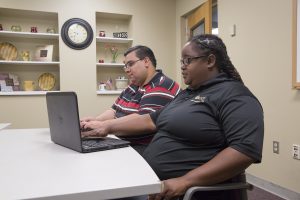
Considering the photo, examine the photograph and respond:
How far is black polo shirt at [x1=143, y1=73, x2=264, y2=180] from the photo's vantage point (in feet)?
3.40

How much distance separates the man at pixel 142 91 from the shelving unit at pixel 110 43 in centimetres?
229

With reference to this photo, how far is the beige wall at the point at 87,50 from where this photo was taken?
379 centimetres

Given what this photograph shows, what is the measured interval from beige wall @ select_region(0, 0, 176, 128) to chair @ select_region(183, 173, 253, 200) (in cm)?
316

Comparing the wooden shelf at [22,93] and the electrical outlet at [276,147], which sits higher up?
the wooden shelf at [22,93]

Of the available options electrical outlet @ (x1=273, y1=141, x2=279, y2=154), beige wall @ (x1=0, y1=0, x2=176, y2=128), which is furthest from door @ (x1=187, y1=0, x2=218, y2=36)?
electrical outlet @ (x1=273, y1=141, x2=279, y2=154)

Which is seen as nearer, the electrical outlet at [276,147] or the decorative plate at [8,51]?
the electrical outlet at [276,147]

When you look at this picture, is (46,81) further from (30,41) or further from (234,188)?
(234,188)

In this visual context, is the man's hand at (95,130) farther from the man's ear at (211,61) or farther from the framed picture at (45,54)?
the framed picture at (45,54)

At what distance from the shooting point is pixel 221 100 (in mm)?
1146

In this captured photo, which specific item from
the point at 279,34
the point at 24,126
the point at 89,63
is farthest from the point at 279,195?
the point at 24,126

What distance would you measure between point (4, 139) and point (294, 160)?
2132mm

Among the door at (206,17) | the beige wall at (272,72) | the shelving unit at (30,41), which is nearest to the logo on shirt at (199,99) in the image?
the beige wall at (272,72)

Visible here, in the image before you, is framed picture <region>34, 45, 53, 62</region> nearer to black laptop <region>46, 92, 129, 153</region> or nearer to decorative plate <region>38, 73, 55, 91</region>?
decorative plate <region>38, 73, 55, 91</region>

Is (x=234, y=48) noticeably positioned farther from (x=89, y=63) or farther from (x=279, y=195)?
(x=89, y=63)
